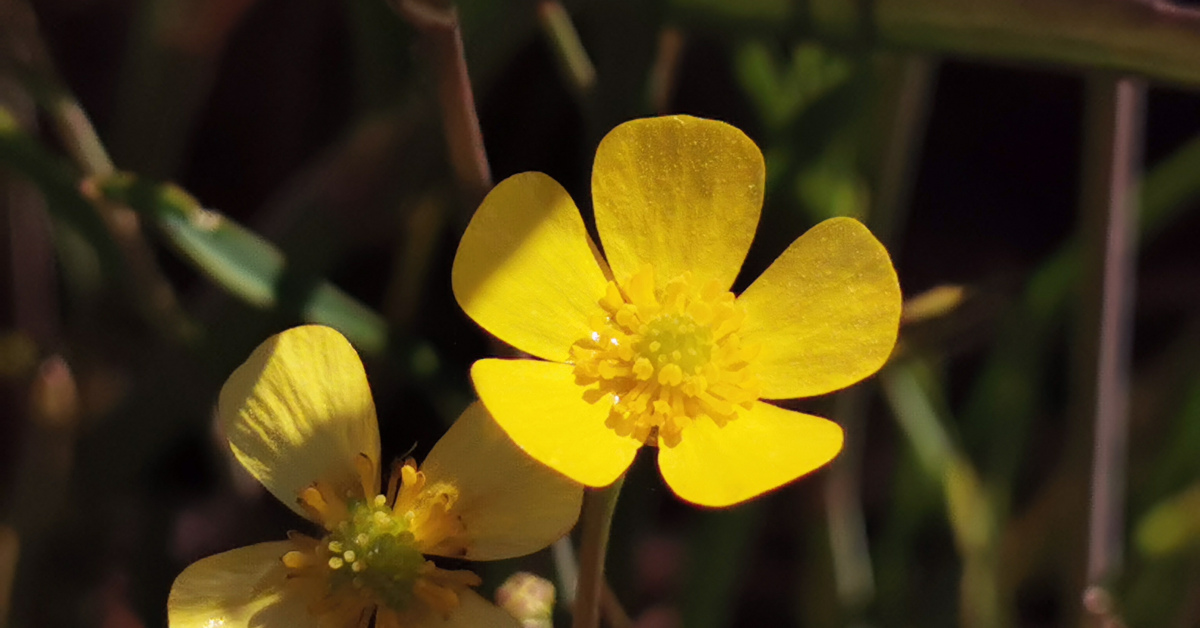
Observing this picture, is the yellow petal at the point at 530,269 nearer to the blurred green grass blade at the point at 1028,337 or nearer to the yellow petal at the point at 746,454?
the yellow petal at the point at 746,454

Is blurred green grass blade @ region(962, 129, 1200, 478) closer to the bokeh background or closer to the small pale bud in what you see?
the bokeh background

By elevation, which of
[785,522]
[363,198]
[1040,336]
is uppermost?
[363,198]

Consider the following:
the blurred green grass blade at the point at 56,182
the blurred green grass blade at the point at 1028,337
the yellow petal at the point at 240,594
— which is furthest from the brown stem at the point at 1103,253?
the blurred green grass blade at the point at 56,182

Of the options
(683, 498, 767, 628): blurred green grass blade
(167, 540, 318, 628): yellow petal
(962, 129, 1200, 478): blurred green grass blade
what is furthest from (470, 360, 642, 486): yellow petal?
(962, 129, 1200, 478): blurred green grass blade

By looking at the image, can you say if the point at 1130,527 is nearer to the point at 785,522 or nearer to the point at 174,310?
the point at 785,522

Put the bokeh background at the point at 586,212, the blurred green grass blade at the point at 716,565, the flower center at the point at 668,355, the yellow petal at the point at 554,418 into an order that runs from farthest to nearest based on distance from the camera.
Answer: the blurred green grass blade at the point at 716,565, the bokeh background at the point at 586,212, the flower center at the point at 668,355, the yellow petal at the point at 554,418

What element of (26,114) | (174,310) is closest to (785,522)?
(174,310)
